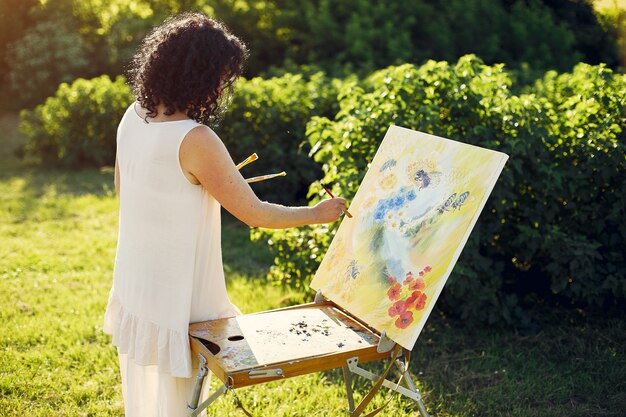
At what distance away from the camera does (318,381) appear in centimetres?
350

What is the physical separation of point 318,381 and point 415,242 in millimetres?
1449

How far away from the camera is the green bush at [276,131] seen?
21.3 ft

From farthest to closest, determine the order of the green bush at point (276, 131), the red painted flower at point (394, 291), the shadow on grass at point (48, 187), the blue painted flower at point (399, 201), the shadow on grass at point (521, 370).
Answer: the shadow on grass at point (48, 187)
the green bush at point (276, 131)
the shadow on grass at point (521, 370)
the blue painted flower at point (399, 201)
the red painted flower at point (394, 291)

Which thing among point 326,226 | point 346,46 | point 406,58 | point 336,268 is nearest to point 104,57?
point 346,46

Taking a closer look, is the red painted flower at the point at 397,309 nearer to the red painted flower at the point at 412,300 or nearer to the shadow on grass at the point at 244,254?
the red painted flower at the point at 412,300

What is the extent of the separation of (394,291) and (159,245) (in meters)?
0.77

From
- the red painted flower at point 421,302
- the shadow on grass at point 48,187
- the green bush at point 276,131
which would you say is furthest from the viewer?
the shadow on grass at point 48,187

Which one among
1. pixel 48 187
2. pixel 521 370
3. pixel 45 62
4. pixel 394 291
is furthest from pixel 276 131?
pixel 45 62

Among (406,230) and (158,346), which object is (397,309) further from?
(158,346)

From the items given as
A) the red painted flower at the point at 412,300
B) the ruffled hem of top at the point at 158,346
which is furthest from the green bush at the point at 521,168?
the ruffled hem of top at the point at 158,346

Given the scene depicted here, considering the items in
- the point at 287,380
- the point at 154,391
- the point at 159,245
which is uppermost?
the point at 159,245

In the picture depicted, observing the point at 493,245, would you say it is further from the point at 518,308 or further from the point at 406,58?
the point at 406,58

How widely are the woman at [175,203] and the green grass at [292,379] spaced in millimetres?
1053

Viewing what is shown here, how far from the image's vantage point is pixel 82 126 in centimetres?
881
